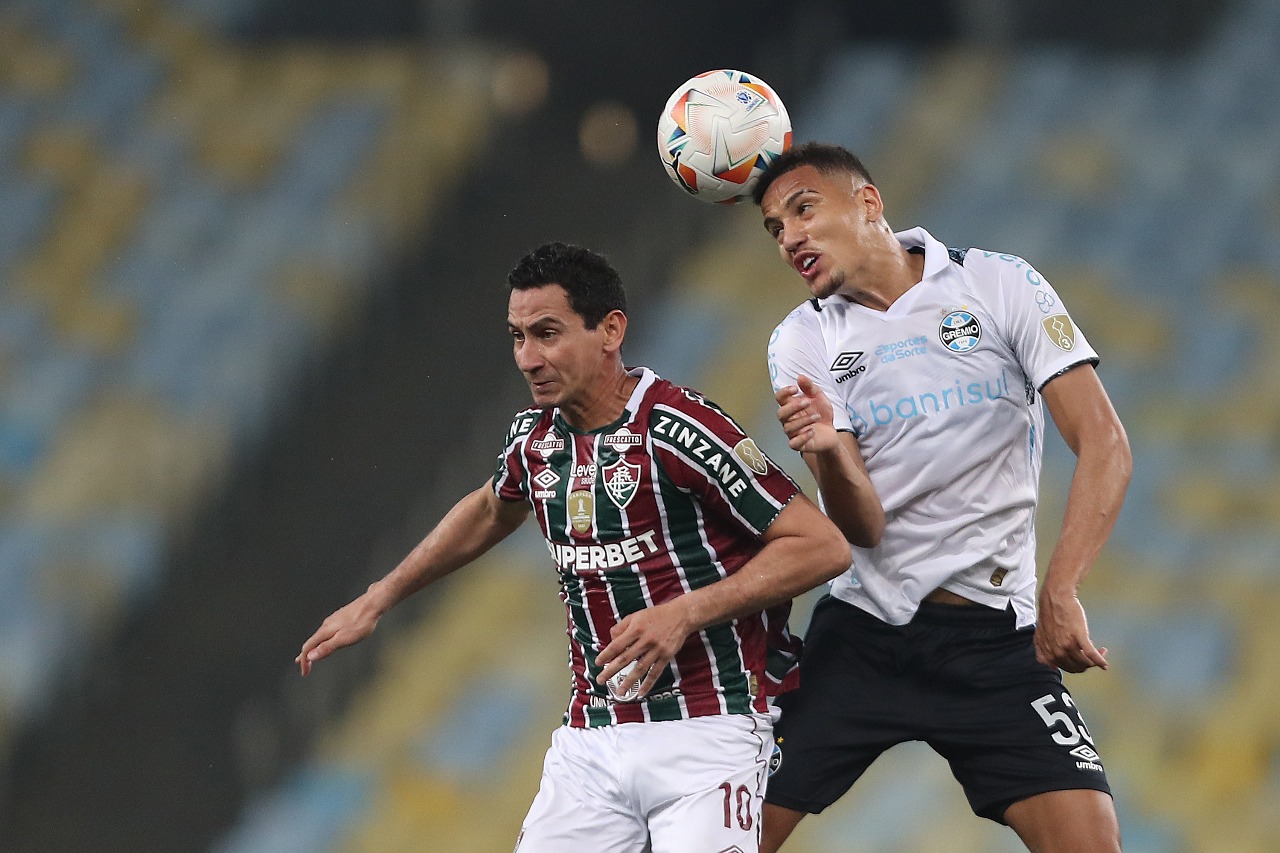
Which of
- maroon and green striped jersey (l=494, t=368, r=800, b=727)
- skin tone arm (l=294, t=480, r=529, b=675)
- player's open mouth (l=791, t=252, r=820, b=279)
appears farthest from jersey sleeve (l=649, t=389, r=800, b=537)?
skin tone arm (l=294, t=480, r=529, b=675)

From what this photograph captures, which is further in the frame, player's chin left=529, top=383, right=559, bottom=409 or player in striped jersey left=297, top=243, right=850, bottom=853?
player's chin left=529, top=383, right=559, bottom=409

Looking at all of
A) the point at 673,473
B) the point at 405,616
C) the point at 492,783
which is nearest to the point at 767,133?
the point at 673,473

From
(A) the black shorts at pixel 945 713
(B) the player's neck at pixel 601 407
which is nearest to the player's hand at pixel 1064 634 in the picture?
(A) the black shorts at pixel 945 713

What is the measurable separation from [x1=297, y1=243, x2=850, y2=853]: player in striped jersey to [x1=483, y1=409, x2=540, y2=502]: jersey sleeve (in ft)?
0.19

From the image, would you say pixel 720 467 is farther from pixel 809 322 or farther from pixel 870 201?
pixel 870 201

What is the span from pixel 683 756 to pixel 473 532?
85 cm

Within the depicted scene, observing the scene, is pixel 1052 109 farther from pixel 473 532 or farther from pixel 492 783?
pixel 473 532

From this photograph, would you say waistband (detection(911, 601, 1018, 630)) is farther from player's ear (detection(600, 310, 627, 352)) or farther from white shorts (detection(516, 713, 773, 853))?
player's ear (detection(600, 310, 627, 352))

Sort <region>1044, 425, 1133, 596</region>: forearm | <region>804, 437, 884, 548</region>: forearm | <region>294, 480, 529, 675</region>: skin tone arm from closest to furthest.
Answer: <region>1044, 425, 1133, 596</region>: forearm → <region>804, 437, 884, 548</region>: forearm → <region>294, 480, 529, 675</region>: skin tone arm

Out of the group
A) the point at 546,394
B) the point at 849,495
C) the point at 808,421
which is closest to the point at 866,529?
the point at 849,495

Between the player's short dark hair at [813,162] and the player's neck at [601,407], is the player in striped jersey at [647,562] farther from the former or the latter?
the player's short dark hair at [813,162]

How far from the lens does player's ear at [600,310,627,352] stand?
12.0ft

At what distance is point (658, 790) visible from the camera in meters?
3.52

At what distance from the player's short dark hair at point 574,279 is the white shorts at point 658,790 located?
0.94 metres
